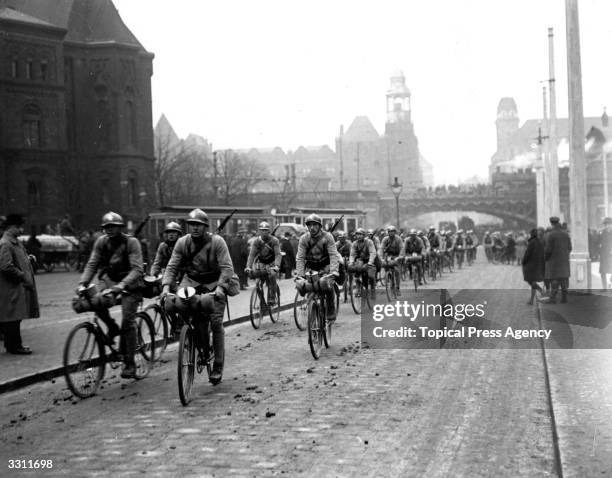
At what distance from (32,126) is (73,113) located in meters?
6.08

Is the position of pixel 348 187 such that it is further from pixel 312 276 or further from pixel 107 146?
pixel 312 276

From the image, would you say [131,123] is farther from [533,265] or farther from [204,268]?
[204,268]

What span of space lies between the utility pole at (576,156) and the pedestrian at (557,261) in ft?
5.96

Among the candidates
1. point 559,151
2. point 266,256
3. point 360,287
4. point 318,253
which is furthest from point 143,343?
point 559,151

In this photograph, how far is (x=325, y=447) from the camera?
19.1 feet

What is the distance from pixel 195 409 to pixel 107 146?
57933 millimetres

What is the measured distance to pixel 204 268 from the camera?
8.16 metres

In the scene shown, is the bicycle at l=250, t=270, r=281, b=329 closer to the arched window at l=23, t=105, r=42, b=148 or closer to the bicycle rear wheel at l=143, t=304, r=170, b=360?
the bicycle rear wheel at l=143, t=304, r=170, b=360

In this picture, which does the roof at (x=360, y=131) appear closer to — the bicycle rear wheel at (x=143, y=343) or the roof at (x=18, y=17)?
the roof at (x=18, y=17)

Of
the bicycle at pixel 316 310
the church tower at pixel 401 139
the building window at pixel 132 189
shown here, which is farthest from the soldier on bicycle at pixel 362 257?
the church tower at pixel 401 139

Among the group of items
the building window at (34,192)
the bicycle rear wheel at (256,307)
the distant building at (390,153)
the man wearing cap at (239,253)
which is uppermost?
the distant building at (390,153)

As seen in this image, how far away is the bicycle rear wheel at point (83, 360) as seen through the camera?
780cm

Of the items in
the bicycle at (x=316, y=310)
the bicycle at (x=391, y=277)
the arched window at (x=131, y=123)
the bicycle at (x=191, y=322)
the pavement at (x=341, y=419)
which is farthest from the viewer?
the arched window at (x=131, y=123)

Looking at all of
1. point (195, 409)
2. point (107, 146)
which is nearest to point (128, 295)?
point (195, 409)
